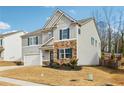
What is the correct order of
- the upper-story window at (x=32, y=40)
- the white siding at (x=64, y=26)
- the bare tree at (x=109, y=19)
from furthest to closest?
the upper-story window at (x=32, y=40)
the white siding at (x=64, y=26)
the bare tree at (x=109, y=19)

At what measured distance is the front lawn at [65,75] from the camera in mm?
11117

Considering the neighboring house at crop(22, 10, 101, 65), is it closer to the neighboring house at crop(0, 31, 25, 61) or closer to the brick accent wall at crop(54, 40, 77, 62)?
the brick accent wall at crop(54, 40, 77, 62)

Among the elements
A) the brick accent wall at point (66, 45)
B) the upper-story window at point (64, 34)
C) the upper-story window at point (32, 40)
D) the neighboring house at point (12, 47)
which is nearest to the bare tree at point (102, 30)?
the brick accent wall at point (66, 45)

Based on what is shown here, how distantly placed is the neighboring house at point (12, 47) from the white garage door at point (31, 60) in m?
0.33

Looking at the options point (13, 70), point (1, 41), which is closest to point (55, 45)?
point (13, 70)

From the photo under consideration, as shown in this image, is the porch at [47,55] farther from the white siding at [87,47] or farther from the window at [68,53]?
the white siding at [87,47]

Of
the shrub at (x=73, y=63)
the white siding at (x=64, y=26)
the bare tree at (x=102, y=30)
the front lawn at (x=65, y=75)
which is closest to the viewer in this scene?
the front lawn at (x=65, y=75)

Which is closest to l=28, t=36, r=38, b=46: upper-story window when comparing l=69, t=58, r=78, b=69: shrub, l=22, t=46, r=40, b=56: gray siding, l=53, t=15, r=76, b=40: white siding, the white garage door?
l=22, t=46, r=40, b=56: gray siding

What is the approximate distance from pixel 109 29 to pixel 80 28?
4.61ft

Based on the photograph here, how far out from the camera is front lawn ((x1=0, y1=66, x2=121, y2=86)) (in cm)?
1112

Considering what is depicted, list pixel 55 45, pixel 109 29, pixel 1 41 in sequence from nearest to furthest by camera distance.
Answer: pixel 109 29, pixel 55 45, pixel 1 41

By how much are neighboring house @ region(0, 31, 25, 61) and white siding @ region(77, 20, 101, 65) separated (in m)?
2.86
